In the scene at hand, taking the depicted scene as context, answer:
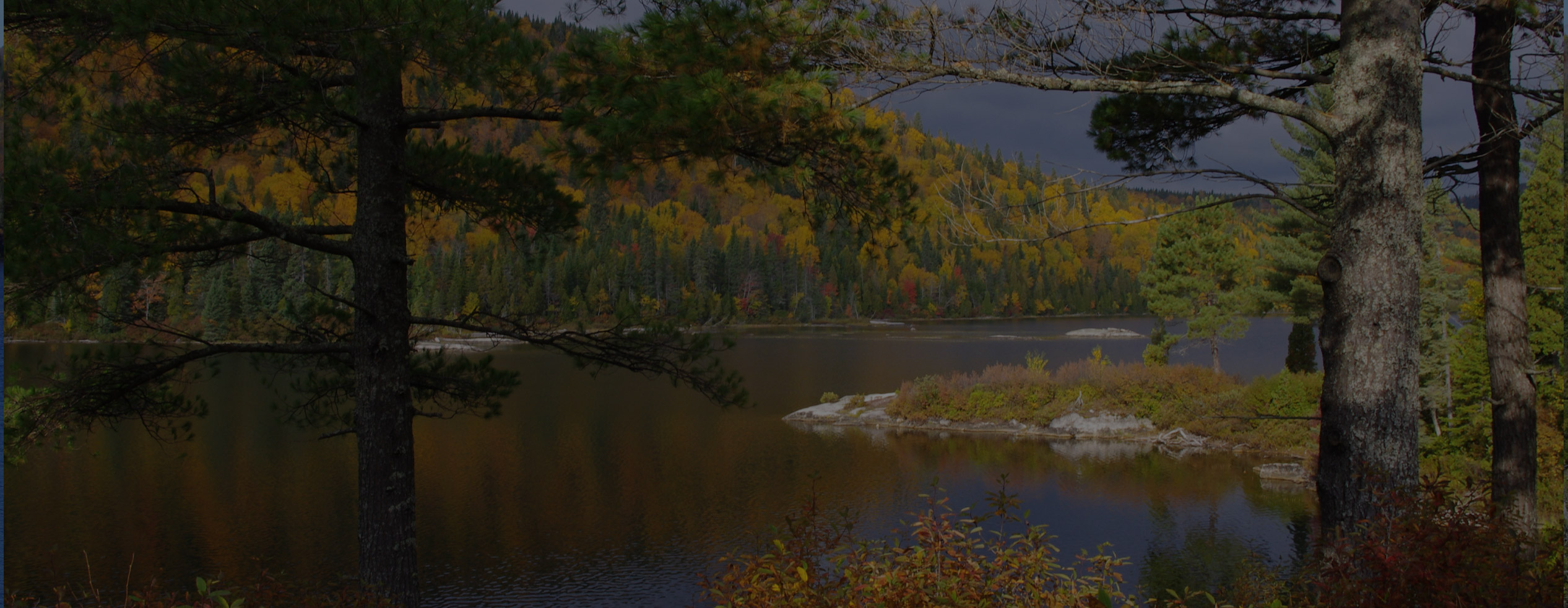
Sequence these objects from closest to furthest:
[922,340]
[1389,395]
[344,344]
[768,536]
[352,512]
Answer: [1389,395] → [344,344] → [768,536] → [352,512] → [922,340]

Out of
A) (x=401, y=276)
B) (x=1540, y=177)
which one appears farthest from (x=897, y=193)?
(x=1540, y=177)

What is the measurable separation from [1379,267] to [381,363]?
541 centimetres

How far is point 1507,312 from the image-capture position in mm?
5613

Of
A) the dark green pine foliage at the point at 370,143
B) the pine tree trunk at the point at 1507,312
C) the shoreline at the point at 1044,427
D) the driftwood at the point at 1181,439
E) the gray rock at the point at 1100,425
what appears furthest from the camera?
the gray rock at the point at 1100,425

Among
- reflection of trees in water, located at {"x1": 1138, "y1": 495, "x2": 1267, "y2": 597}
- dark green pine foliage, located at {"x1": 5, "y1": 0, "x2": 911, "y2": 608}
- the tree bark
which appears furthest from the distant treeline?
reflection of trees in water, located at {"x1": 1138, "y1": 495, "x2": 1267, "y2": 597}

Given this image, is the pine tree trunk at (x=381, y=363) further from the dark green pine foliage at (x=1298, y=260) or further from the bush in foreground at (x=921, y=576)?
the dark green pine foliage at (x=1298, y=260)

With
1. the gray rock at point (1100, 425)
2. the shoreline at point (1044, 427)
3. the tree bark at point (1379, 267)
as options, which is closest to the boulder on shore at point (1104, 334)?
the shoreline at point (1044, 427)

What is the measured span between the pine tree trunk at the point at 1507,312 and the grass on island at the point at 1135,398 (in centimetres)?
1224

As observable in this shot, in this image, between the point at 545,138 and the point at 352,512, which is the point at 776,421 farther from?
the point at 545,138

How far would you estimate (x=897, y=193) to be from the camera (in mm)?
4855

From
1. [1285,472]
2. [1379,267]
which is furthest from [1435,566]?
[1285,472]

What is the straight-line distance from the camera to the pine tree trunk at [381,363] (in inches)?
198

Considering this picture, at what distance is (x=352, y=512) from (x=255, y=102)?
9.87 metres

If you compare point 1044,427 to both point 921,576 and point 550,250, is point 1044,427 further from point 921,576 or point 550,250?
point 921,576
